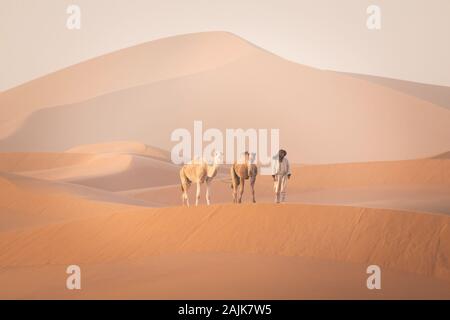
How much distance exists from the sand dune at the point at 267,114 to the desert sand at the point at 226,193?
21 centimetres

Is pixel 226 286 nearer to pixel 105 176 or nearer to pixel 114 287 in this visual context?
pixel 114 287

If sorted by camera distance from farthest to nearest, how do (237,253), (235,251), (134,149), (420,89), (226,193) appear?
(420,89) → (134,149) → (226,193) → (235,251) → (237,253)

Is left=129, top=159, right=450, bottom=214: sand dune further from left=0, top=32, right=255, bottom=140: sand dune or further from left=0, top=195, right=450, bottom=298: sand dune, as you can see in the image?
left=0, top=32, right=255, bottom=140: sand dune

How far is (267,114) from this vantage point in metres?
74.5

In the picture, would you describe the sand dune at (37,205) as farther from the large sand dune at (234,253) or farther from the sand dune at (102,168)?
the sand dune at (102,168)

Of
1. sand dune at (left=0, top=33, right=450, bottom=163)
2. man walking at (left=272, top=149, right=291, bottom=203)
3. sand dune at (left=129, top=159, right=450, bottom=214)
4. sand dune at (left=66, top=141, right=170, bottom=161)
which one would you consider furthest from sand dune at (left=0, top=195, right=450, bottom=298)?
sand dune at (left=0, top=33, right=450, bottom=163)

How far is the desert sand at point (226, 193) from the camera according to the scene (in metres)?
14.5

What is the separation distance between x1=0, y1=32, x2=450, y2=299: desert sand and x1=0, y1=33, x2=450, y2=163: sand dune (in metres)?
0.21

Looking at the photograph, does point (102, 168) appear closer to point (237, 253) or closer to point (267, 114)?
point (237, 253)

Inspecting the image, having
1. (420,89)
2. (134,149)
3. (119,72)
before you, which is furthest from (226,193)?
(119,72)

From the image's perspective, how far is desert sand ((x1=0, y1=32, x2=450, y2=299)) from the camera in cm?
1452

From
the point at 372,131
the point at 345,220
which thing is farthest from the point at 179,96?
the point at 345,220

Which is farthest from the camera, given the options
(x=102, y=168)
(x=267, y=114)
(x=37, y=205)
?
(x=267, y=114)

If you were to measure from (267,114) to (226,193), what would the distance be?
131 ft
